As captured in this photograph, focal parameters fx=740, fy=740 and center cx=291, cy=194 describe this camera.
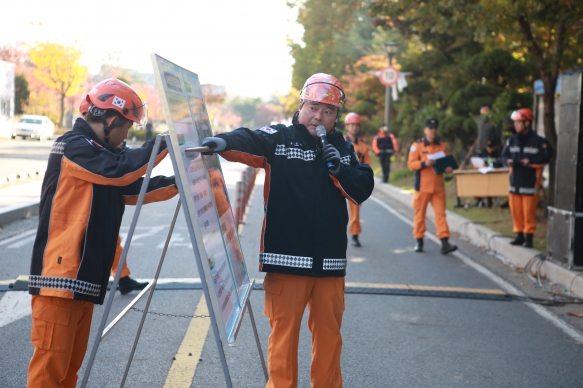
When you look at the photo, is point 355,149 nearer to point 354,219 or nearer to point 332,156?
point 354,219

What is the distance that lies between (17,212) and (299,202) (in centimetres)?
1054

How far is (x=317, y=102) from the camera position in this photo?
391 centimetres

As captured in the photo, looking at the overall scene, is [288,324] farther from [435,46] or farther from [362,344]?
[435,46]

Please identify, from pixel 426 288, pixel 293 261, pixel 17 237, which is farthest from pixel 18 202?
pixel 293 261

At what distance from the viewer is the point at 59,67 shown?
5184cm

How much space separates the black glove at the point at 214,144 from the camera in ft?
11.4

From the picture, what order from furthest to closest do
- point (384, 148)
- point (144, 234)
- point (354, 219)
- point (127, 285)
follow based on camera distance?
point (384, 148) → point (144, 234) → point (354, 219) → point (127, 285)

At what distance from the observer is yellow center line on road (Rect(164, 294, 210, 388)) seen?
16.2 feet

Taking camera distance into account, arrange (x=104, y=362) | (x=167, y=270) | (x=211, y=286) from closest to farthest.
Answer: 1. (x=211, y=286)
2. (x=104, y=362)
3. (x=167, y=270)

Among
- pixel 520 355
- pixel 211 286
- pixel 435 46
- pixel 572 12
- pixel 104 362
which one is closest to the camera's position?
pixel 211 286

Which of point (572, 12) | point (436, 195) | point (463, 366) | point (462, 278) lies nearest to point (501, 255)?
point (436, 195)

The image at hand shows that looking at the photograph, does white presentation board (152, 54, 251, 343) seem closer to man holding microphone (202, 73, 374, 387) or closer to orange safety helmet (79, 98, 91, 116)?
man holding microphone (202, 73, 374, 387)

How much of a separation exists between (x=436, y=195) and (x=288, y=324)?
726 cm

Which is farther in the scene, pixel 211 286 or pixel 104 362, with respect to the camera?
pixel 104 362
